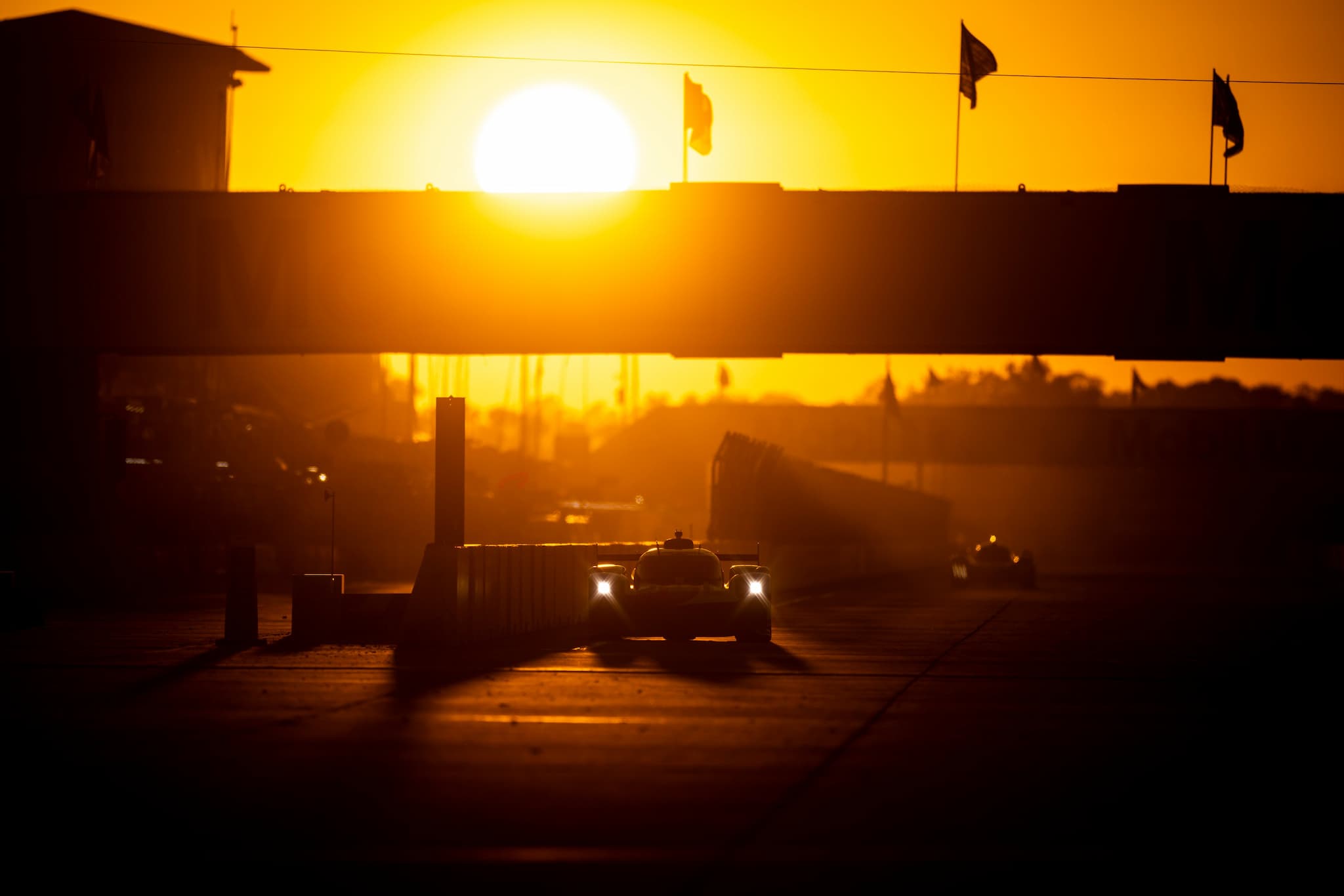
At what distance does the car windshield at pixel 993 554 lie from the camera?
5312cm

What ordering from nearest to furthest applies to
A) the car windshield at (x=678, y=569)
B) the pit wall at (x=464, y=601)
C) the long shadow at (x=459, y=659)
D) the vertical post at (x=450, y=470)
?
the long shadow at (x=459, y=659), the pit wall at (x=464, y=601), the car windshield at (x=678, y=569), the vertical post at (x=450, y=470)

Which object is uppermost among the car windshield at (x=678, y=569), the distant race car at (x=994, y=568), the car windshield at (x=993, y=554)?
the car windshield at (x=678, y=569)

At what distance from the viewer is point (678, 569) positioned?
80.1 feet

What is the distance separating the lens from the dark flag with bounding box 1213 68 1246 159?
36.8 metres

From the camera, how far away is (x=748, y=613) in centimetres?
2442

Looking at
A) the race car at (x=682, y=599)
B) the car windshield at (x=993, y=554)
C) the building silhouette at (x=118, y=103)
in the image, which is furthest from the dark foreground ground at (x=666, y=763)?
the building silhouette at (x=118, y=103)

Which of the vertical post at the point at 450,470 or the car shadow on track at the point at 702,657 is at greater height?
the vertical post at the point at 450,470

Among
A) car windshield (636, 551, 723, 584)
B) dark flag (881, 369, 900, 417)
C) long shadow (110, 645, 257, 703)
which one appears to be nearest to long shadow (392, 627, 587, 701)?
car windshield (636, 551, 723, 584)

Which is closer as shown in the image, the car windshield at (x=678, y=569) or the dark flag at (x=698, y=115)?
the car windshield at (x=678, y=569)

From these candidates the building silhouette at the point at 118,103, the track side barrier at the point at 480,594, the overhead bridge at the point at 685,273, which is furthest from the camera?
the building silhouette at the point at 118,103

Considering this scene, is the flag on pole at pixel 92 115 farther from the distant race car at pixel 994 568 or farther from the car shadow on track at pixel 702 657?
the distant race car at pixel 994 568

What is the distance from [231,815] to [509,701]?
6.52 meters

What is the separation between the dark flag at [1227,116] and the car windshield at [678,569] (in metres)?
18.6

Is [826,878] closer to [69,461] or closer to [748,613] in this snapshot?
[748,613]
